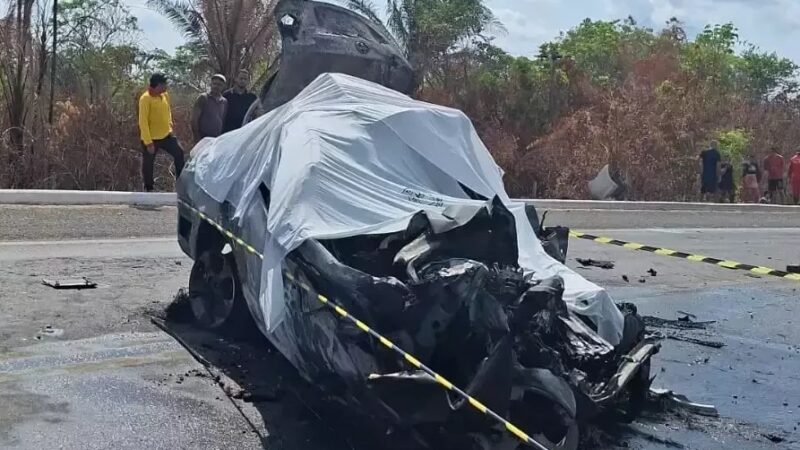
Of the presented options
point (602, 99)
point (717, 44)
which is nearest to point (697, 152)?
point (602, 99)

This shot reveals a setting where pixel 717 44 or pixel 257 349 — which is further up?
pixel 717 44

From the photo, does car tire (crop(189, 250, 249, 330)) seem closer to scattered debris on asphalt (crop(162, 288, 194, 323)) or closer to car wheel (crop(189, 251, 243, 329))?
car wheel (crop(189, 251, 243, 329))

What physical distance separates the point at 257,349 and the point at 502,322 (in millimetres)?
2414

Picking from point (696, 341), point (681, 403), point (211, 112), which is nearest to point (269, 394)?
point (681, 403)

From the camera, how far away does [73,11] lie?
2647 cm

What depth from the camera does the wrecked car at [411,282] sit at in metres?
4.31

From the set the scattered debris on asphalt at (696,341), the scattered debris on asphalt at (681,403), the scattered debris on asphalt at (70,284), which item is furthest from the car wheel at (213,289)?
the scattered debris on asphalt at (696,341)

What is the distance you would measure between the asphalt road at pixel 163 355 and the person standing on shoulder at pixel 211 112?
143 centimetres

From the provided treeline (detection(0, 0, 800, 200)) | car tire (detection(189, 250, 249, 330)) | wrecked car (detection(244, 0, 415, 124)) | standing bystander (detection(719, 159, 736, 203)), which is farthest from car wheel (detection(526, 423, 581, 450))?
standing bystander (detection(719, 159, 736, 203))

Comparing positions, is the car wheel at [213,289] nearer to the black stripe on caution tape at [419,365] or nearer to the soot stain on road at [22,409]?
the soot stain on road at [22,409]

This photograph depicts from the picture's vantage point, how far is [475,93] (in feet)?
85.3

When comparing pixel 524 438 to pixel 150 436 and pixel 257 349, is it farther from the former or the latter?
pixel 257 349

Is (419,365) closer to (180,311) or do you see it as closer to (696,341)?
(180,311)

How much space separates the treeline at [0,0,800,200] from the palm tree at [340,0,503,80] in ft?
0.14
